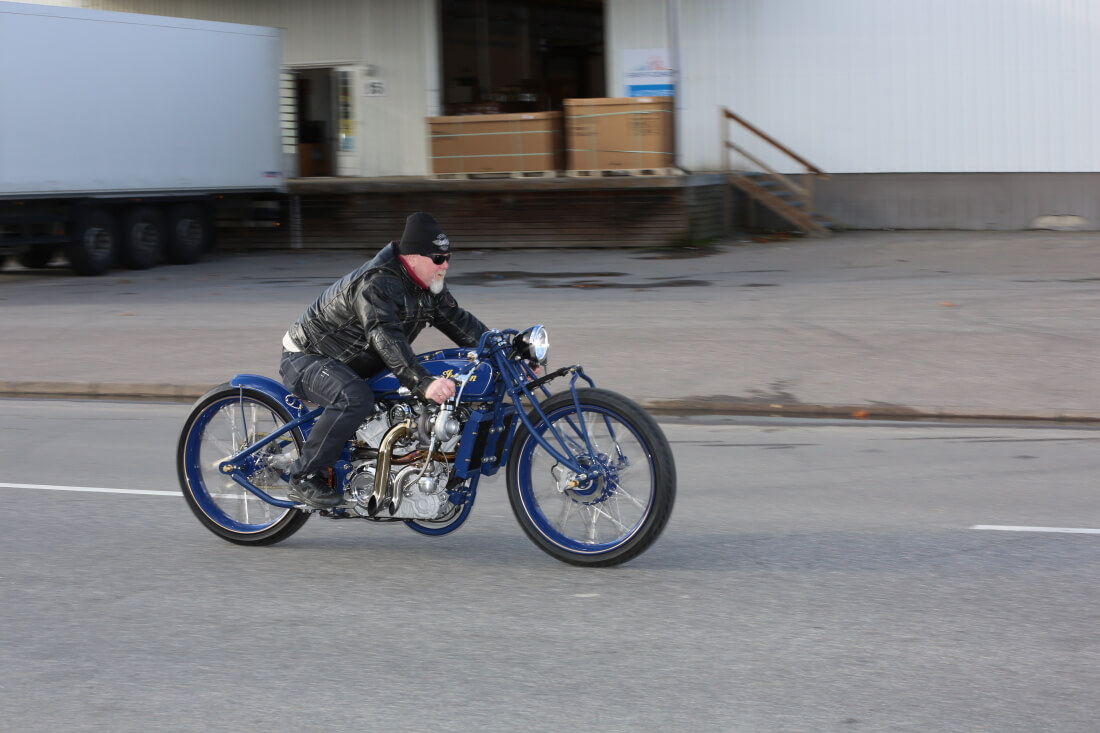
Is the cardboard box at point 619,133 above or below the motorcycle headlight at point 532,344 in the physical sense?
above

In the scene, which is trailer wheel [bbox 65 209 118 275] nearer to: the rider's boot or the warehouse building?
the warehouse building

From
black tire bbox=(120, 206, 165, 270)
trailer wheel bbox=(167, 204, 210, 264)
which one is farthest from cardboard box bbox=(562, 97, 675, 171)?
black tire bbox=(120, 206, 165, 270)

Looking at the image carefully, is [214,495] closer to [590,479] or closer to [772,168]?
[590,479]

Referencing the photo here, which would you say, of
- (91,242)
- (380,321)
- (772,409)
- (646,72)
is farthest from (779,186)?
(380,321)

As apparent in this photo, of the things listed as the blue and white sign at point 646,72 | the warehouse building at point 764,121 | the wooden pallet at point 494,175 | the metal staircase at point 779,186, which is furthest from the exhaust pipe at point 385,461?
the blue and white sign at point 646,72

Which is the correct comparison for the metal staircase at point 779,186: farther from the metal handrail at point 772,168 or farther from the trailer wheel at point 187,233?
the trailer wheel at point 187,233

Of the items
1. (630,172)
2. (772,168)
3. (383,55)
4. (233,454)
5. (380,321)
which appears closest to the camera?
(380,321)

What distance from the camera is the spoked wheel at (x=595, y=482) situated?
5.64 m

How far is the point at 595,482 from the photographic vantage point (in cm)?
579

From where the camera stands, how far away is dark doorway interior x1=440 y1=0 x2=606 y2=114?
92.9 ft

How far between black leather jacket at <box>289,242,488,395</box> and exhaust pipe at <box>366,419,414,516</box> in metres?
0.30

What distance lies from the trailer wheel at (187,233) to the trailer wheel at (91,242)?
1.39m

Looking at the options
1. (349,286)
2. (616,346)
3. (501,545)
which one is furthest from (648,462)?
(616,346)

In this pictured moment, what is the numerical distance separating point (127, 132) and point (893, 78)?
1386cm
